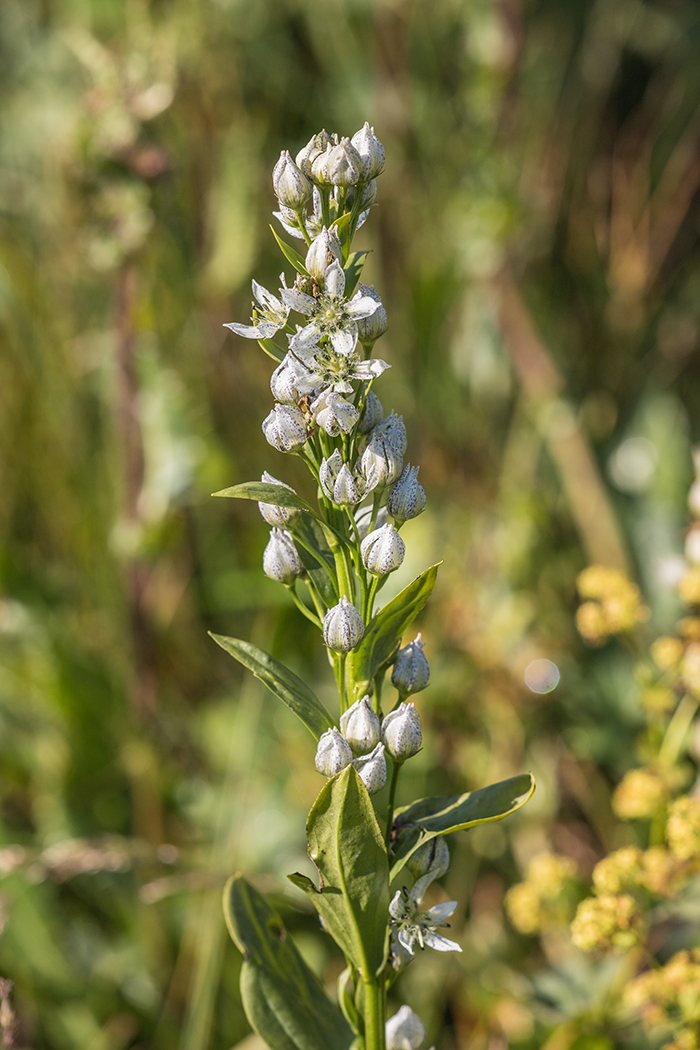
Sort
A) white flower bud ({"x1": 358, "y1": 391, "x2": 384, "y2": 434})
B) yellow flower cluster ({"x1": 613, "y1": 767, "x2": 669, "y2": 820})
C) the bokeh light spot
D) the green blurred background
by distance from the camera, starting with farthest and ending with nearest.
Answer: the bokeh light spot, the green blurred background, yellow flower cluster ({"x1": 613, "y1": 767, "x2": 669, "y2": 820}), white flower bud ({"x1": 358, "y1": 391, "x2": 384, "y2": 434})

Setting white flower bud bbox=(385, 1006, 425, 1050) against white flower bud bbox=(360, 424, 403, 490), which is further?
white flower bud bbox=(385, 1006, 425, 1050)

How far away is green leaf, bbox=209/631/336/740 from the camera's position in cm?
81

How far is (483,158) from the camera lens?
92.2 inches

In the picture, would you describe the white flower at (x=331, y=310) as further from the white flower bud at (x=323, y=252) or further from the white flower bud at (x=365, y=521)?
the white flower bud at (x=365, y=521)

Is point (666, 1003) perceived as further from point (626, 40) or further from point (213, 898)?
point (626, 40)

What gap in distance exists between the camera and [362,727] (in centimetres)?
79

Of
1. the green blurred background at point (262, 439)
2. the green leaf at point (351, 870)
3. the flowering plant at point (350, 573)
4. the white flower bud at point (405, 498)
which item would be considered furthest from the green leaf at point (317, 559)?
the green blurred background at point (262, 439)

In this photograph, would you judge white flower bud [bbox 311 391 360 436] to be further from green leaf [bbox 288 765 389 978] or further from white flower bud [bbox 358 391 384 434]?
green leaf [bbox 288 765 389 978]

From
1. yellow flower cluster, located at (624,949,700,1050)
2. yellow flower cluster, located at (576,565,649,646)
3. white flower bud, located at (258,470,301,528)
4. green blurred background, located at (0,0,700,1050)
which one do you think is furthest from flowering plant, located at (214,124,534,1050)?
green blurred background, located at (0,0,700,1050)

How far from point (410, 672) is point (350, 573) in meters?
0.11

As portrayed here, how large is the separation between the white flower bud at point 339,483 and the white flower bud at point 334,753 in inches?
7.9

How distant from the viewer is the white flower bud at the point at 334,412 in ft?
2.43

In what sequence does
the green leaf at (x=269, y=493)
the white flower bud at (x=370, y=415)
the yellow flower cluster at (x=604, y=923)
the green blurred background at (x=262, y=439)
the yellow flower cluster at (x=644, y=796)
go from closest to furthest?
the green leaf at (x=269, y=493)
the white flower bud at (x=370, y=415)
the yellow flower cluster at (x=604, y=923)
the yellow flower cluster at (x=644, y=796)
the green blurred background at (x=262, y=439)

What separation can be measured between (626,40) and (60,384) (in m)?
2.28
